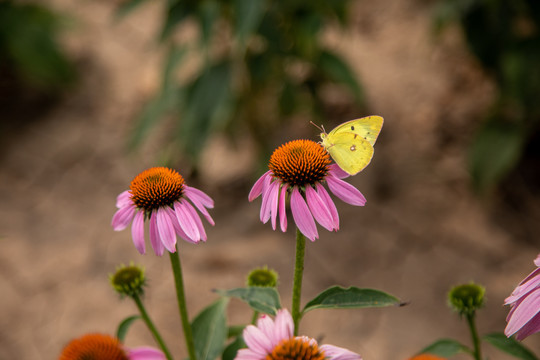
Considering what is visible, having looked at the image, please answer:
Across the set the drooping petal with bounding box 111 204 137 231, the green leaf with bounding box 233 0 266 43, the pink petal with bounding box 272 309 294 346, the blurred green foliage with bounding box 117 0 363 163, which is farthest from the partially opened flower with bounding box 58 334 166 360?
the blurred green foliage with bounding box 117 0 363 163

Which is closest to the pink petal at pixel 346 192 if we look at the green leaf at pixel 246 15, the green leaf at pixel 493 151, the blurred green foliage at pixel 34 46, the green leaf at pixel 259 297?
the green leaf at pixel 259 297

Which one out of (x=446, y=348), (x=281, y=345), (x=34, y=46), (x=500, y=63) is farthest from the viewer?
(x=34, y=46)

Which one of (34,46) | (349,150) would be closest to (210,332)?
(349,150)

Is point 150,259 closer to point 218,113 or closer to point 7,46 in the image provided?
point 218,113

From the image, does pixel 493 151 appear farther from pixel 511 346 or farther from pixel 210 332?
pixel 210 332

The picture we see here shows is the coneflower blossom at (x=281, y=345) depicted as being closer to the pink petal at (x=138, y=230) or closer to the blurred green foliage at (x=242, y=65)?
the pink petal at (x=138, y=230)

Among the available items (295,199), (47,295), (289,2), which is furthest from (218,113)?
(295,199)
